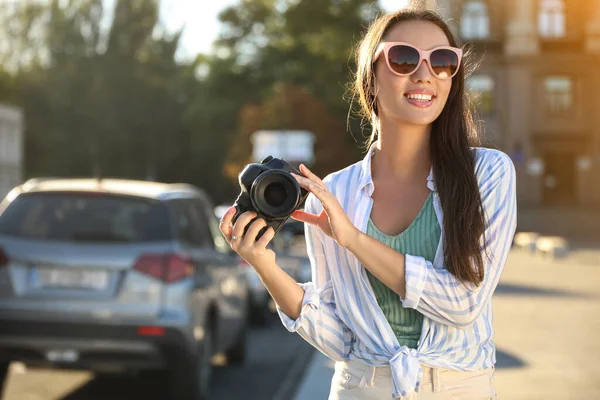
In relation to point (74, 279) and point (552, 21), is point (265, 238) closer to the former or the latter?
point (74, 279)

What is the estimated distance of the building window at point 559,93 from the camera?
197ft

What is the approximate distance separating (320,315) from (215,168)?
246 feet

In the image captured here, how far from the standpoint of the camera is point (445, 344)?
2971 millimetres

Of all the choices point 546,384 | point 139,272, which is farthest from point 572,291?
point 139,272

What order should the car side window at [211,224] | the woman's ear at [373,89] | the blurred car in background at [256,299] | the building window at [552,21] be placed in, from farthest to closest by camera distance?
the building window at [552,21]
the blurred car in background at [256,299]
the car side window at [211,224]
the woman's ear at [373,89]

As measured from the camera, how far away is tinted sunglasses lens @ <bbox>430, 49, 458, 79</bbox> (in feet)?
10.3

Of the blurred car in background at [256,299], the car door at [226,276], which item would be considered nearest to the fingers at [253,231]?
the car door at [226,276]

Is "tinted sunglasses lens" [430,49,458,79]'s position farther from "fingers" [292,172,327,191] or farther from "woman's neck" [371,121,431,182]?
"fingers" [292,172,327,191]

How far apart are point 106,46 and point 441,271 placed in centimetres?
7754

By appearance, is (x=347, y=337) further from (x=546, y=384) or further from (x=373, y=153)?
(x=546, y=384)

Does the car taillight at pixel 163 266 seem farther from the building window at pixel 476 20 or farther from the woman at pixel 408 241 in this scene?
the building window at pixel 476 20

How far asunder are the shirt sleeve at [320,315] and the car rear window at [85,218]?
5594 millimetres

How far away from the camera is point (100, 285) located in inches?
333

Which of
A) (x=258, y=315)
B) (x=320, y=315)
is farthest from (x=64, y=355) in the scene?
(x=258, y=315)
